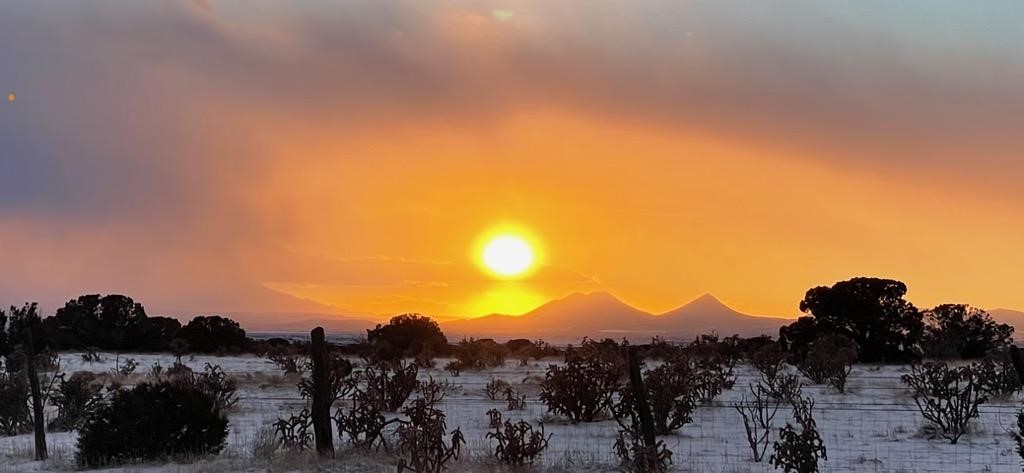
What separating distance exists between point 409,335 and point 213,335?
1413cm

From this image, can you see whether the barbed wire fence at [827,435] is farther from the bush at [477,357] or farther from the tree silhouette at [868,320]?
the tree silhouette at [868,320]

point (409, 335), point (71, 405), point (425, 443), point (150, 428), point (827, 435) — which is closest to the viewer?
point (425, 443)

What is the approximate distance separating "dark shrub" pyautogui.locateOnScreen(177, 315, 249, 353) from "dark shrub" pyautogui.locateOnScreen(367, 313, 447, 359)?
359 inches

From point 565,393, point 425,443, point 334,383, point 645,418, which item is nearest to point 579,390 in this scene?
point 565,393

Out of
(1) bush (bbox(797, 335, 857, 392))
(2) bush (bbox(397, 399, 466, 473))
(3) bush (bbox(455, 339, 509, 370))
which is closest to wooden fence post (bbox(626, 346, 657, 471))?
(2) bush (bbox(397, 399, 466, 473))

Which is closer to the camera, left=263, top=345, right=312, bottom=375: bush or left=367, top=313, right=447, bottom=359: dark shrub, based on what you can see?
left=263, top=345, right=312, bottom=375: bush

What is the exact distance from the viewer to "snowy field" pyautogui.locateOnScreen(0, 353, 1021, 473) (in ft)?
35.9

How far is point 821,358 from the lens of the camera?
2448 centimetres

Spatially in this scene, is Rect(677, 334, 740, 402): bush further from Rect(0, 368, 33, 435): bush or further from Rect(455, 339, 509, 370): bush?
Rect(0, 368, 33, 435): bush

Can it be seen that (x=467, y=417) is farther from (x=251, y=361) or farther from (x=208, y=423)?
(x=251, y=361)

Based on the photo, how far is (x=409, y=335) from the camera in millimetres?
49125

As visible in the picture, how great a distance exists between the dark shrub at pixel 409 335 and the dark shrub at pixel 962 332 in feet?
83.8

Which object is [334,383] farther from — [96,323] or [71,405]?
[96,323]

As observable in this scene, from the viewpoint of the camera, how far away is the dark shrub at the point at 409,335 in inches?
1806
